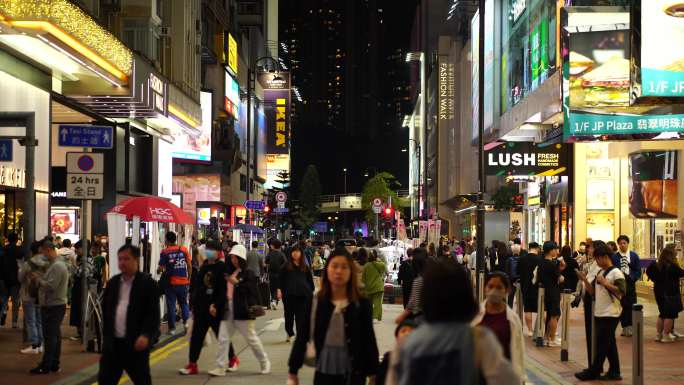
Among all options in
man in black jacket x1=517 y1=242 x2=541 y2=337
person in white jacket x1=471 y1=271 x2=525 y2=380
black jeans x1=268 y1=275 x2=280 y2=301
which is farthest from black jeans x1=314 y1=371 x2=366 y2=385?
black jeans x1=268 y1=275 x2=280 y2=301

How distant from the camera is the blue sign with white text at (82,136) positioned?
1681 cm

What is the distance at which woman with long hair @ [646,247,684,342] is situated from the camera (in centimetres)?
1864

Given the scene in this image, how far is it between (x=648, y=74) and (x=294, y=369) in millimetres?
16421

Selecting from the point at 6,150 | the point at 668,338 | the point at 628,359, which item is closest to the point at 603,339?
the point at 628,359

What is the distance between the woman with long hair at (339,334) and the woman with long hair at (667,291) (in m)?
12.3

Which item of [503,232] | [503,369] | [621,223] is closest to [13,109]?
[503,369]

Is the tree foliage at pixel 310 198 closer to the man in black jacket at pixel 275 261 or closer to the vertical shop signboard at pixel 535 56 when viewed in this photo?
the vertical shop signboard at pixel 535 56

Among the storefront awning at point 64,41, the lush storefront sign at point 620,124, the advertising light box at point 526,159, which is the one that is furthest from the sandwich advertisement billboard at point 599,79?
the storefront awning at point 64,41

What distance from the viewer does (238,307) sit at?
13.8m

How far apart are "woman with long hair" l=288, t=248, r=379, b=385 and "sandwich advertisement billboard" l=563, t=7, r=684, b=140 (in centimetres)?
1777

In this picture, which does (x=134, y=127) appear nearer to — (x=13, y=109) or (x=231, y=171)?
(x=13, y=109)

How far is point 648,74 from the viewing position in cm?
2202

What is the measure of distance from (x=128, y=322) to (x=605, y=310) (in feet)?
21.9

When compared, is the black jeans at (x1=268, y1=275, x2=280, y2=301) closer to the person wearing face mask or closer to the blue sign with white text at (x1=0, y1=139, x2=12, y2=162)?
the blue sign with white text at (x1=0, y1=139, x2=12, y2=162)
